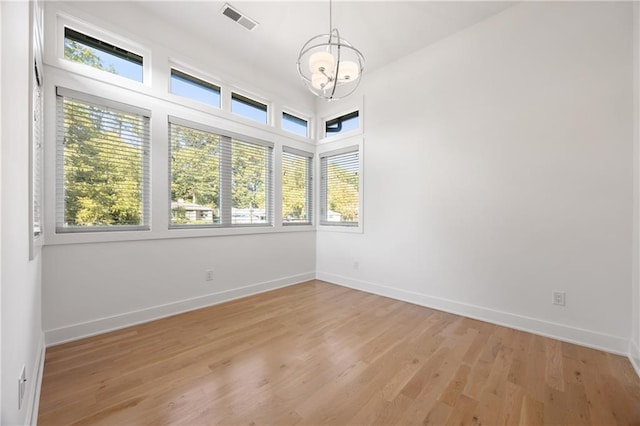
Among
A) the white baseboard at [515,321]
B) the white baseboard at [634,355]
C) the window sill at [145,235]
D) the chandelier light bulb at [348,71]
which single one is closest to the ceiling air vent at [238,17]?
the chandelier light bulb at [348,71]

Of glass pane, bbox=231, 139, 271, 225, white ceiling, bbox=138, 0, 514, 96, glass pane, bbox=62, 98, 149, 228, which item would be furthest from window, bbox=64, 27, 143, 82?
glass pane, bbox=231, 139, 271, 225

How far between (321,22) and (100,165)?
2795 mm

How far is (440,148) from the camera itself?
332cm

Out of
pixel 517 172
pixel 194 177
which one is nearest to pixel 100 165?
pixel 194 177

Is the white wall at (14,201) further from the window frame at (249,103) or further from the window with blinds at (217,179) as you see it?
the window frame at (249,103)

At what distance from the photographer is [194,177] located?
3281 mm

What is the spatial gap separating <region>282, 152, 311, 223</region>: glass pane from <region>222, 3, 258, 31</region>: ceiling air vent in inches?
69.5

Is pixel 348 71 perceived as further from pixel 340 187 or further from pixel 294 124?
pixel 294 124

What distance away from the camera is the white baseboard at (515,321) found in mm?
2322

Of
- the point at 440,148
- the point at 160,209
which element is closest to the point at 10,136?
the point at 160,209

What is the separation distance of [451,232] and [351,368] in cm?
203

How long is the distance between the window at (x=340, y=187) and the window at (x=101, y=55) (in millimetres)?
2836

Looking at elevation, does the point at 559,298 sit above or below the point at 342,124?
below

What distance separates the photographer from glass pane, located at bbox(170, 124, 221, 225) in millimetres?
3131
